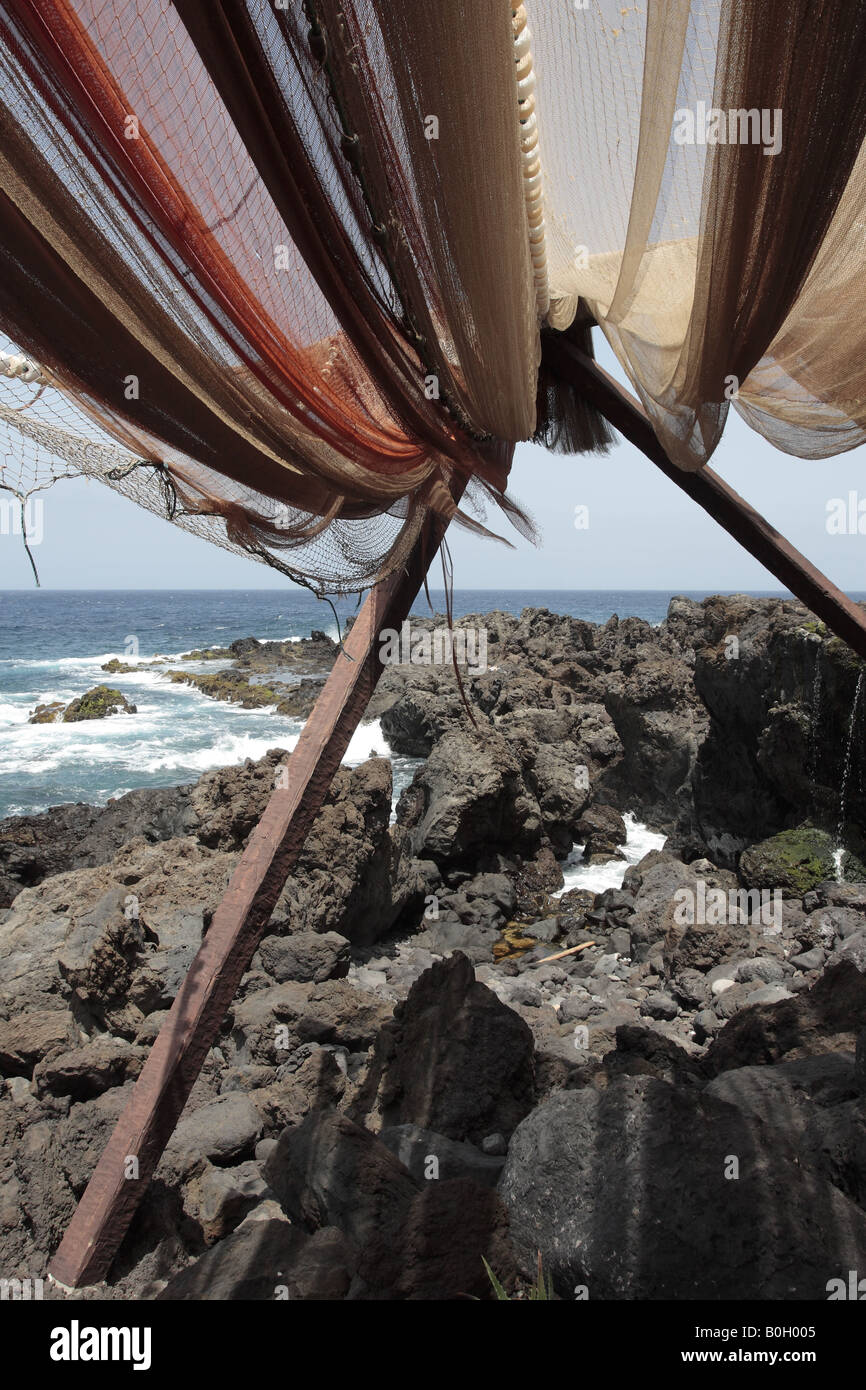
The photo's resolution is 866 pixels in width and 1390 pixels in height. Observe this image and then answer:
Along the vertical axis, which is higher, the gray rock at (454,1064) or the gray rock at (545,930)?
the gray rock at (454,1064)

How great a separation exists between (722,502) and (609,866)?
8740 millimetres

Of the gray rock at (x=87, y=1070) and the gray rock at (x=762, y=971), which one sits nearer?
the gray rock at (x=87, y=1070)

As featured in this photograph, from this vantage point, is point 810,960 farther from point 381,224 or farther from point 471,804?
point 381,224

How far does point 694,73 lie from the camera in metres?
Answer: 1.23

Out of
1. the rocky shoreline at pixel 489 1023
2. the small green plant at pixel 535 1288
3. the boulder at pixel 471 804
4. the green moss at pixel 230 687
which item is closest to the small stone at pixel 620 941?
the rocky shoreline at pixel 489 1023

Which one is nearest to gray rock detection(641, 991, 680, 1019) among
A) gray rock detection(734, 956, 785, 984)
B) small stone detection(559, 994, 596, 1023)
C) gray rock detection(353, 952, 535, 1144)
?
small stone detection(559, 994, 596, 1023)

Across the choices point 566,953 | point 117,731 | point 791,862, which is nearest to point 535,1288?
point 566,953

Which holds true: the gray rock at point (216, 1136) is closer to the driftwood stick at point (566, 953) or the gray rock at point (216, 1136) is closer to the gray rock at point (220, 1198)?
the gray rock at point (220, 1198)

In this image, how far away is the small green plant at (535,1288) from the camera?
2.07m

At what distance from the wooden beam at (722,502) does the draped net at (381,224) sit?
1.68 ft

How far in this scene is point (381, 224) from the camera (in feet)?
4.29

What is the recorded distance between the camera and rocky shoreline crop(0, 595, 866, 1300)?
84.3 inches

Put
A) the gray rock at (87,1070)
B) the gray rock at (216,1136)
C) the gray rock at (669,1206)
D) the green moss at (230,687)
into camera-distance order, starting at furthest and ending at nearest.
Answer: the green moss at (230,687)
the gray rock at (87,1070)
the gray rock at (216,1136)
the gray rock at (669,1206)

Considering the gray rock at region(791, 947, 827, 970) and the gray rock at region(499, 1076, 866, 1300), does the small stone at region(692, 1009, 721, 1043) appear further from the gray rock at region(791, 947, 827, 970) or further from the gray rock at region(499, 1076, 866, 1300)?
the gray rock at region(499, 1076, 866, 1300)
